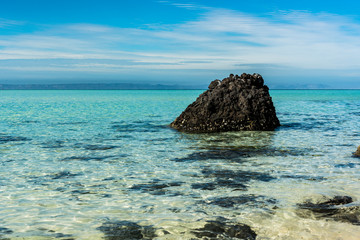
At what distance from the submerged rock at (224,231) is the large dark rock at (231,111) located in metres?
12.8

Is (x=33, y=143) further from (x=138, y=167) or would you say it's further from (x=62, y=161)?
(x=138, y=167)

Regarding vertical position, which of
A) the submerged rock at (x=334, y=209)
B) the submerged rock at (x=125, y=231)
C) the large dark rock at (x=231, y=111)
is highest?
the large dark rock at (x=231, y=111)

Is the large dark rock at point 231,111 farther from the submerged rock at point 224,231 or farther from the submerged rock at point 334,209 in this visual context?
the submerged rock at point 224,231

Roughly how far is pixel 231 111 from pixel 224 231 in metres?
14.0

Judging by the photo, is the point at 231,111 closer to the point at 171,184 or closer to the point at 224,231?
the point at 171,184

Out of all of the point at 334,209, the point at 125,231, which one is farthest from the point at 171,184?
the point at 334,209

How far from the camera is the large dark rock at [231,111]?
19000mm

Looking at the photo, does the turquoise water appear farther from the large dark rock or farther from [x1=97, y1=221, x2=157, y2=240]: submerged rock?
the large dark rock

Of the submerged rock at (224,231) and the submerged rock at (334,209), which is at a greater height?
the submerged rock at (334,209)

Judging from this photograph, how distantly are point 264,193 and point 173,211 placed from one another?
2226 millimetres

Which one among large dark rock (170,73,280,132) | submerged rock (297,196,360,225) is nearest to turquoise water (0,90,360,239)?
submerged rock (297,196,360,225)

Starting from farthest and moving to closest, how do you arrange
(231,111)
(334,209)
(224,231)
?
(231,111)
(334,209)
(224,231)

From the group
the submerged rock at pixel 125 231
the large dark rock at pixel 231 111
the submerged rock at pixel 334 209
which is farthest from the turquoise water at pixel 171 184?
the large dark rock at pixel 231 111

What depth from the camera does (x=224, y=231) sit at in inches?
225
